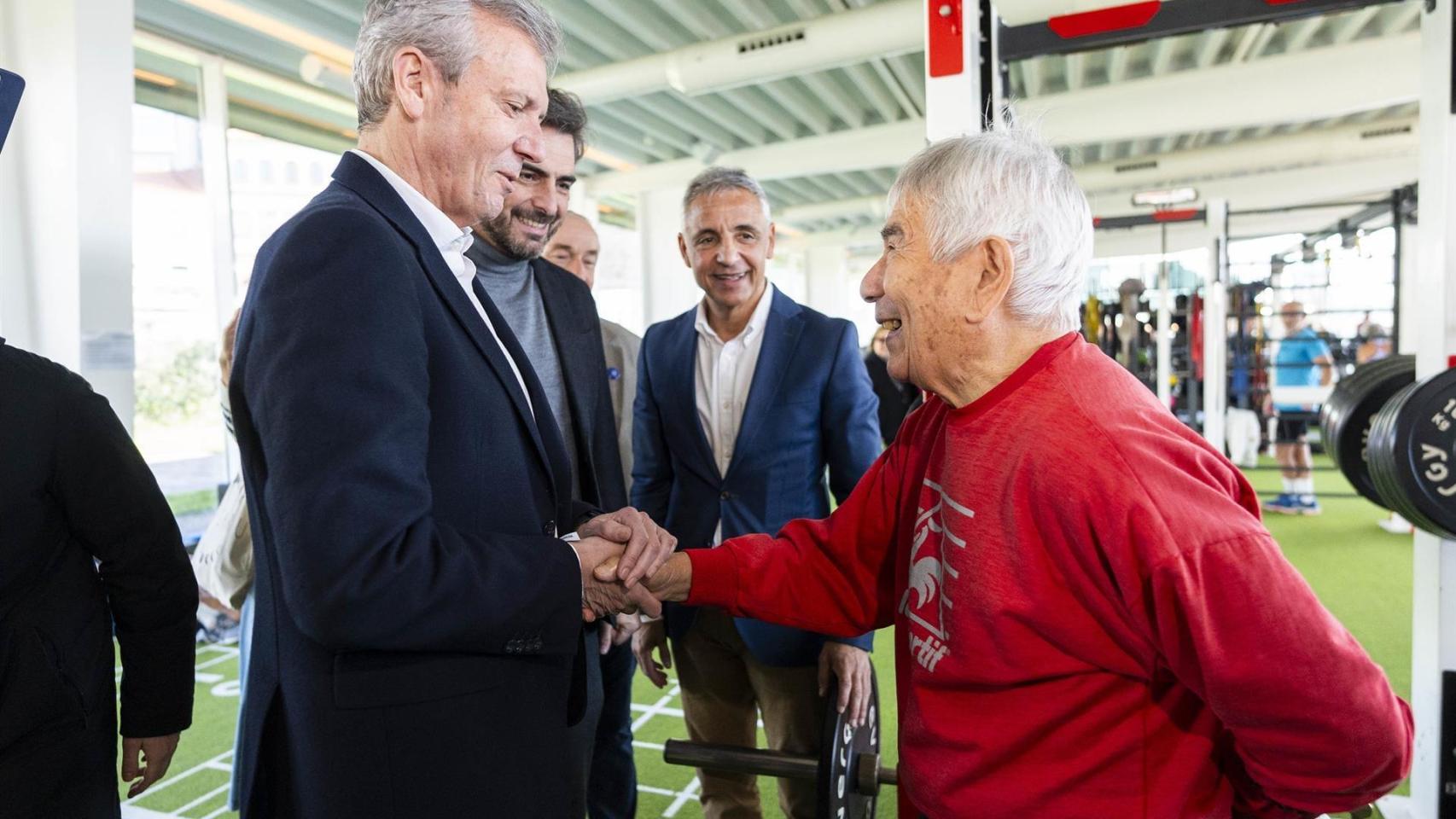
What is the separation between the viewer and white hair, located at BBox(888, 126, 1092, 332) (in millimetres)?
1195

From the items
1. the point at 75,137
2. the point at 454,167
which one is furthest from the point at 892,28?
the point at 454,167

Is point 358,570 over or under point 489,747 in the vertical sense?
over

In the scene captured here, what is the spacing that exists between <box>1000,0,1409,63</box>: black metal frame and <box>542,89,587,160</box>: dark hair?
1197mm

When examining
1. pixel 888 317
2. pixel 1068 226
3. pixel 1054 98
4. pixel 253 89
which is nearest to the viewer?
pixel 1068 226

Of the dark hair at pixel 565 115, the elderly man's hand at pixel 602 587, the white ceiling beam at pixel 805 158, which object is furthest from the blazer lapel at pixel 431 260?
the white ceiling beam at pixel 805 158

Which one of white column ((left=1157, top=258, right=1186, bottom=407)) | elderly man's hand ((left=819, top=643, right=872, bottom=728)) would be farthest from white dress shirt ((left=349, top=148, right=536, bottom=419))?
white column ((left=1157, top=258, right=1186, bottom=407))

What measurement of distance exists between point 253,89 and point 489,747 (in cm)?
651

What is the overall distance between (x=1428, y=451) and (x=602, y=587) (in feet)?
6.38

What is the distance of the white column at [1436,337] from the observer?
7.12ft

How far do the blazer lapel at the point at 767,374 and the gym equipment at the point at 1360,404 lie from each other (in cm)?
187

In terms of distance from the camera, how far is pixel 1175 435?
1.06 m

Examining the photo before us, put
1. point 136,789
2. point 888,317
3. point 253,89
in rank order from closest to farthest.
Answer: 1. point 888,317
2. point 136,789
3. point 253,89

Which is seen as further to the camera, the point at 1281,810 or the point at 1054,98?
the point at 1054,98

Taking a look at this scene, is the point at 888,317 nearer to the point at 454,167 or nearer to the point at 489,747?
the point at 454,167
